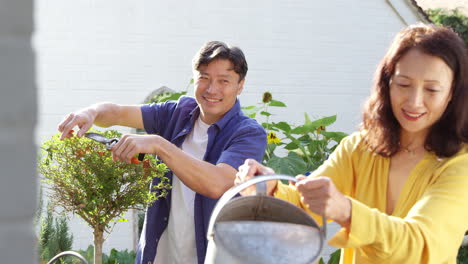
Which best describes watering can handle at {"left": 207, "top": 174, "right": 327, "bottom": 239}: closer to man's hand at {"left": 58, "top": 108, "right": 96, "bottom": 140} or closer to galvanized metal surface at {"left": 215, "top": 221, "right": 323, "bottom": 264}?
galvanized metal surface at {"left": 215, "top": 221, "right": 323, "bottom": 264}

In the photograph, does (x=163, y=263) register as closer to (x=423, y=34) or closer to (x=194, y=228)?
(x=194, y=228)

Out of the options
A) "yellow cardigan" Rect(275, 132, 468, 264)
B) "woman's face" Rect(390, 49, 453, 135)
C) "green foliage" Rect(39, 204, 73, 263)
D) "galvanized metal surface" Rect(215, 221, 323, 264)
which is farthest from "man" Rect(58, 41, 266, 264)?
"green foliage" Rect(39, 204, 73, 263)

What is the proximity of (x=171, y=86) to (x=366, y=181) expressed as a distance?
8041 mm

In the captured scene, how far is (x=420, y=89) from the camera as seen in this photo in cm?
174

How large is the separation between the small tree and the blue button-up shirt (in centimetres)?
13

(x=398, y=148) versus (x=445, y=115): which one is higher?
(x=445, y=115)

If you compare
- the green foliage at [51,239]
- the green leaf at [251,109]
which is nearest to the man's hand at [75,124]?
the green leaf at [251,109]

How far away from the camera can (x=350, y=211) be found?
1.50 metres

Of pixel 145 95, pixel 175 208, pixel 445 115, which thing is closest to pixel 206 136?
pixel 175 208

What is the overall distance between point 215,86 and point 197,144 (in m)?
0.26

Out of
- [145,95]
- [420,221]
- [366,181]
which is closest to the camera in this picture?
[420,221]

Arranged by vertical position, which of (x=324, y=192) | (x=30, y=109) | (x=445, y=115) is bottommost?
(x=324, y=192)

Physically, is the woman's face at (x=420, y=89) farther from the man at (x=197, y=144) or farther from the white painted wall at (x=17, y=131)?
the white painted wall at (x=17, y=131)

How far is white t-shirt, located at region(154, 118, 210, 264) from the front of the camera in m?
2.62
